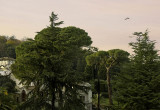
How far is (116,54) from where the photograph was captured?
41250 mm

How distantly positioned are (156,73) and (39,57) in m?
Answer: 9.96

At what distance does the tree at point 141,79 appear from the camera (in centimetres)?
1700

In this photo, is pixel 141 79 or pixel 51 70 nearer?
pixel 51 70

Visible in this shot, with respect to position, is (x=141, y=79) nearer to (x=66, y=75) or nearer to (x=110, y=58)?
(x=66, y=75)

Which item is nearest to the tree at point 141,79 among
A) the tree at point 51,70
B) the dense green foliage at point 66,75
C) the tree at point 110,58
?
the dense green foliage at point 66,75

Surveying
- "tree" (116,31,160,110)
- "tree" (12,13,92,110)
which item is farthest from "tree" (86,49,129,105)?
"tree" (12,13,92,110)

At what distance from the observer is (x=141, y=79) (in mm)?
17875

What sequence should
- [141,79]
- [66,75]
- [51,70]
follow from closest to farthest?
1. [66,75]
2. [51,70]
3. [141,79]

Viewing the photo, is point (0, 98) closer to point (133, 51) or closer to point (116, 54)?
point (133, 51)

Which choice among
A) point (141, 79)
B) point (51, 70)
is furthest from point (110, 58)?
point (51, 70)

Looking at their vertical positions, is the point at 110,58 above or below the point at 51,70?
above

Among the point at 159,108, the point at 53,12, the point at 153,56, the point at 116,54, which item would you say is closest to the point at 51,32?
the point at 53,12

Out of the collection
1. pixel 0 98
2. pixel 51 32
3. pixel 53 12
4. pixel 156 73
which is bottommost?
pixel 0 98

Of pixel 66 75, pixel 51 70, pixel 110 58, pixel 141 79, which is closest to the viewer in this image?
pixel 66 75
